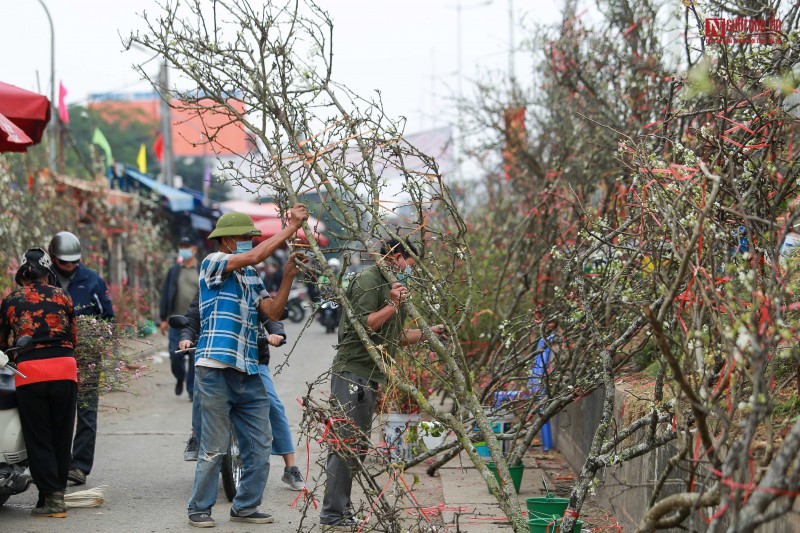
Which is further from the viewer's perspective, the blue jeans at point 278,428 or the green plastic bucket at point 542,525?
the blue jeans at point 278,428

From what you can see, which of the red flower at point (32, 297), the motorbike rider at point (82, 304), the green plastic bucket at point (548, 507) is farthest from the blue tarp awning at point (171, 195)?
the green plastic bucket at point (548, 507)

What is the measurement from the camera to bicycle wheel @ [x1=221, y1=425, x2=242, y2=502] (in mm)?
7613

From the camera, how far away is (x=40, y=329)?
7.07 metres

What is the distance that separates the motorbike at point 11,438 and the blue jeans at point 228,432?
3.95 ft

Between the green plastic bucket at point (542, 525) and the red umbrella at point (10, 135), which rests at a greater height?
the red umbrella at point (10, 135)

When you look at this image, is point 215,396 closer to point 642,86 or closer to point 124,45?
point 124,45

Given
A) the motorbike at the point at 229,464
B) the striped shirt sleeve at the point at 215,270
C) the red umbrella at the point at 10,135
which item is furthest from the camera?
the red umbrella at the point at 10,135

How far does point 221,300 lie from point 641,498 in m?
2.92

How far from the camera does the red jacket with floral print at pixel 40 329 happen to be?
7.02 metres

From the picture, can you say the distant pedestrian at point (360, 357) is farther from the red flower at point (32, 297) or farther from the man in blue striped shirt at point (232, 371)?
the red flower at point (32, 297)

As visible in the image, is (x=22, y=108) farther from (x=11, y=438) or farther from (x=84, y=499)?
(x=84, y=499)

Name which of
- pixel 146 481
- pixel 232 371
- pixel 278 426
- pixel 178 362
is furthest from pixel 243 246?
pixel 178 362

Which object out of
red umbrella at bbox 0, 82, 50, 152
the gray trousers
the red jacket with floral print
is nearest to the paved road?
the gray trousers

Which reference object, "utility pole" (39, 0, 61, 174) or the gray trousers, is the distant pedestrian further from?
"utility pole" (39, 0, 61, 174)
